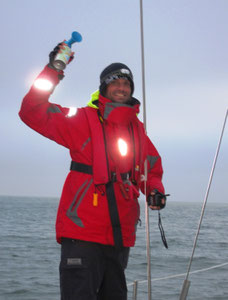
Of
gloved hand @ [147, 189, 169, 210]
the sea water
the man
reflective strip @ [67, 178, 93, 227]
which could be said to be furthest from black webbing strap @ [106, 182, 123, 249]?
the sea water

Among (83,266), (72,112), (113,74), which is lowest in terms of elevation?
(83,266)

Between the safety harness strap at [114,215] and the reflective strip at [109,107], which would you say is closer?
the safety harness strap at [114,215]

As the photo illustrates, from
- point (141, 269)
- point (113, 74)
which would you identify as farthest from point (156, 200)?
point (141, 269)

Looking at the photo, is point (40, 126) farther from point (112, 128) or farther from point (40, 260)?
point (40, 260)

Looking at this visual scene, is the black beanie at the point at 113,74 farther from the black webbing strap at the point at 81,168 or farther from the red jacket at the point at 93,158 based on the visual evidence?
the black webbing strap at the point at 81,168

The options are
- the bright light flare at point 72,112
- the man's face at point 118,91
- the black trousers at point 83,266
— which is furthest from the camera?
the man's face at point 118,91

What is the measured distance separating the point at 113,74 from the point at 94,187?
0.69 meters

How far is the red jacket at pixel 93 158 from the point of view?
2037 mm

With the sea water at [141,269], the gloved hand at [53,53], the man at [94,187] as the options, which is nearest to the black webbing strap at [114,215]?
the man at [94,187]

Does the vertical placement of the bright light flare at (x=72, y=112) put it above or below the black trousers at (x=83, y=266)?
above

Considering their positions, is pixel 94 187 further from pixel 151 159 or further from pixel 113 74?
pixel 113 74

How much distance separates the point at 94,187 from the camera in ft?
6.75

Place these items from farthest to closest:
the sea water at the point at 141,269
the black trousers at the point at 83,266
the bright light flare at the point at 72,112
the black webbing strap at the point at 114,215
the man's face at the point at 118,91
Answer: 1. the sea water at the point at 141,269
2. the man's face at the point at 118,91
3. the bright light flare at the point at 72,112
4. the black webbing strap at the point at 114,215
5. the black trousers at the point at 83,266

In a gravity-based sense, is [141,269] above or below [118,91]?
below
